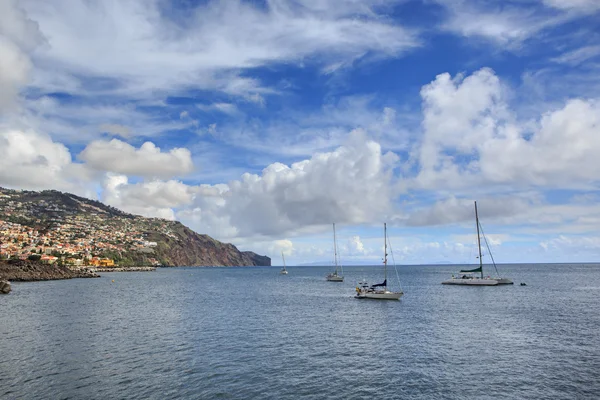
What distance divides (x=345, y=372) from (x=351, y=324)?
2264 centimetres

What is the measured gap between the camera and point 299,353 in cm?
3900

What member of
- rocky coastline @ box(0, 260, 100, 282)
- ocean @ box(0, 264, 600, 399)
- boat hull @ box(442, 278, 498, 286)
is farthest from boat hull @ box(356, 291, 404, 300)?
rocky coastline @ box(0, 260, 100, 282)

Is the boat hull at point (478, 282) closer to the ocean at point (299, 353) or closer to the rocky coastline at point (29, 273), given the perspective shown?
the ocean at point (299, 353)

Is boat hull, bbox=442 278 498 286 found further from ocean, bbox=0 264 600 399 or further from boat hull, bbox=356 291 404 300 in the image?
boat hull, bbox=356 291 404 300

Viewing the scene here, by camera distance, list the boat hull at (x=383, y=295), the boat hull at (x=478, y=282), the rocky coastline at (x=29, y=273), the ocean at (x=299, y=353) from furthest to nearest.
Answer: the rocky coastline at (x=29, y=273), the boat hull at (x=478, y=282), the boat hull at (x=383, y=295), the ocean at (x=299, y=353)

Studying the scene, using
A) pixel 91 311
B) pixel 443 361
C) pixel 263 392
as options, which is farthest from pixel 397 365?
pixel 91 311

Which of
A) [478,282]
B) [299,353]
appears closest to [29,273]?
[299,353]

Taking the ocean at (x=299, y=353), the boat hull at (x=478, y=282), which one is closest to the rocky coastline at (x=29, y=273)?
the ocean at (x=299, y=353)

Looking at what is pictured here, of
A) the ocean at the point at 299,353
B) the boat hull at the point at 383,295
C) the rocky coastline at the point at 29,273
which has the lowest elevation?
the ocean at the point at 299,353

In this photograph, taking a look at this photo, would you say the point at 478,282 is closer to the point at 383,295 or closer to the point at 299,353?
the point at 383,295

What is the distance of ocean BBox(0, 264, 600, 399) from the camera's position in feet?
94.6

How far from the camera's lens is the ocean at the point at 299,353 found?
94.6 ft

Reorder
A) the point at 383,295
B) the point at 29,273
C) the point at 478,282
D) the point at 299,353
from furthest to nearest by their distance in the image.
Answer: the point at 29,273
the point at 478,282
the point at 383,295
the point at 299,353

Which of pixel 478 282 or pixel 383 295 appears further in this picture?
pixel 478 282
